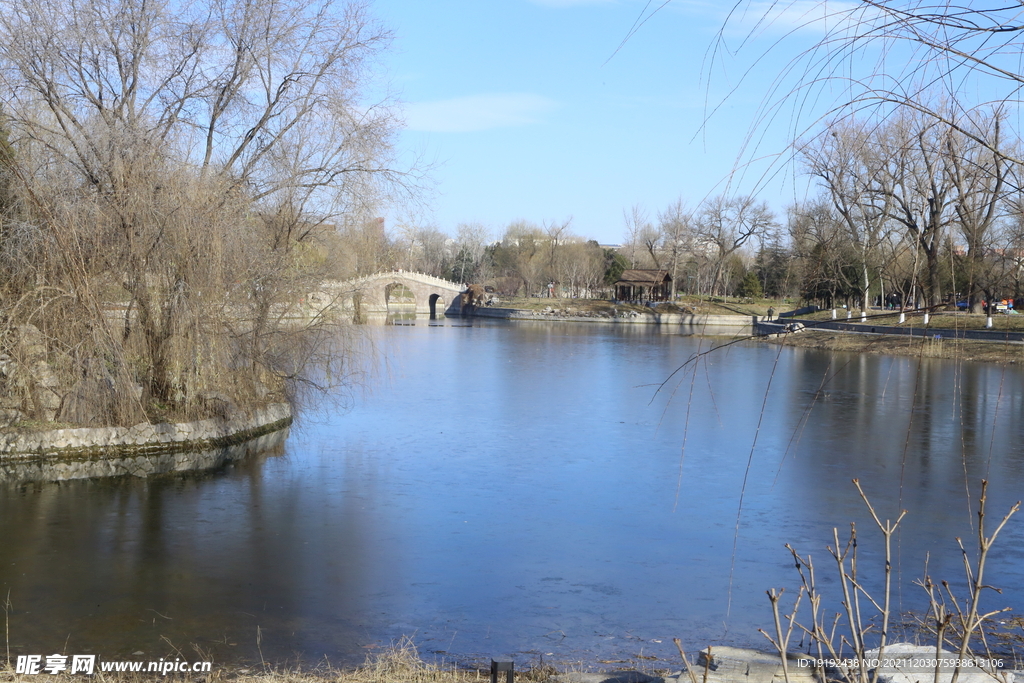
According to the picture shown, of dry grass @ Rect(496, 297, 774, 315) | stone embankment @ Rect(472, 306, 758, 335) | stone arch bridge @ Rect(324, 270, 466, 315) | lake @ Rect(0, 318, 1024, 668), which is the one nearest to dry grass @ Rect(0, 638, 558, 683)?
lake @ Rect(0, 318, 1024, 668)

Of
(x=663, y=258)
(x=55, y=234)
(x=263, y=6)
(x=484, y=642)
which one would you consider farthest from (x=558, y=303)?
(x=484, y=642)

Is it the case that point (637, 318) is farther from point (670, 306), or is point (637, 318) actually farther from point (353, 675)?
point (353, 675)

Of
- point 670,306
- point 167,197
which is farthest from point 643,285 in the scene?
point 167,197

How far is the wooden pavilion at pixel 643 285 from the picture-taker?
60.5 m

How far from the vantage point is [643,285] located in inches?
2386

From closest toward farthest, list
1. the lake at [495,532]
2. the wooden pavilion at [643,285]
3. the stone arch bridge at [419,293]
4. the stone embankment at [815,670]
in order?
the stone embankment at [815,670]
the lake at [495,532]
the stone arch bridge at [419,293]
the wooden pavilion at [643,285]

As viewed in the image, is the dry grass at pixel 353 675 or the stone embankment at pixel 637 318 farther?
the stone embankment at pixel 637 318

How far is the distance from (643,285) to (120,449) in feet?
170

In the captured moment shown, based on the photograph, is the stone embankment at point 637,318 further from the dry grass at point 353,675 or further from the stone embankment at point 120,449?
the dry grass at point 353,675

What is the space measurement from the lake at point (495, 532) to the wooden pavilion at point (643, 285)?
45.0 metres

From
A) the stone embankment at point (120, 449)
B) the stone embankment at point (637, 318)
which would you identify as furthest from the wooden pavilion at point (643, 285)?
the stone embankment at point (120, 449)

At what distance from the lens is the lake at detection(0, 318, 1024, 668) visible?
5.75 meters

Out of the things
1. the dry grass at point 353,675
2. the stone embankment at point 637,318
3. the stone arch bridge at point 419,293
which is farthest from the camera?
the stone arch bridge at point 419,293

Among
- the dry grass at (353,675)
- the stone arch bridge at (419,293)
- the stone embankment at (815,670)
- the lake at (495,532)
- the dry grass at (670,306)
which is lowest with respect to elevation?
the lake at (495,532)
